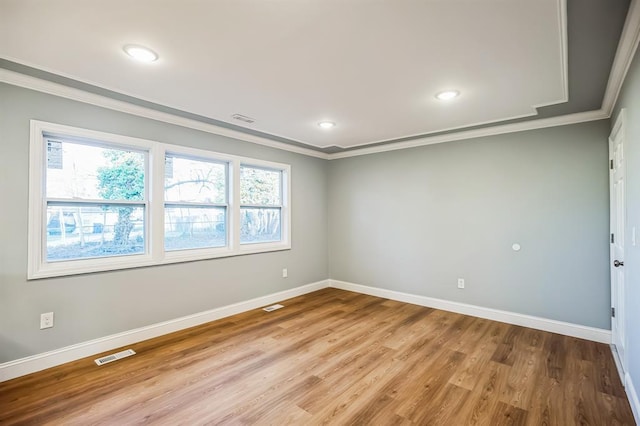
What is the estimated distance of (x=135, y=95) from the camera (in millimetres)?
2840

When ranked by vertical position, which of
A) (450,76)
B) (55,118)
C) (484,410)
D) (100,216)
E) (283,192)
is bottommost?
(484,410)

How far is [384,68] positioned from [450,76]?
1.93 feet

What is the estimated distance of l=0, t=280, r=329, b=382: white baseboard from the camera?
2473 millimetres

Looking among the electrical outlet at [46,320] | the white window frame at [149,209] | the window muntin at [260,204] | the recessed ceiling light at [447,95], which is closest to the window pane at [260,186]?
the window muntin at [260,204]

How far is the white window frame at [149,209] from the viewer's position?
2562 mm

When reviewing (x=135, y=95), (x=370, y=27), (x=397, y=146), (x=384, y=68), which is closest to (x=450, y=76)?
(x=384, y=68)

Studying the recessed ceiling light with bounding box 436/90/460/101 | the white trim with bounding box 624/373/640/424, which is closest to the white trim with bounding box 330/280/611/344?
the white trim with bounding box 624/373/640/424

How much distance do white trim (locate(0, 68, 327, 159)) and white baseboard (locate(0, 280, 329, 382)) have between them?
7.53 ft

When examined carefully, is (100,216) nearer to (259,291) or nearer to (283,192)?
(259,291)

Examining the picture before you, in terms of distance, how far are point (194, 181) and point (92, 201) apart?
1120 millimetres

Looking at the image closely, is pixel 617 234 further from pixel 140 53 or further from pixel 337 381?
pixel 140 53

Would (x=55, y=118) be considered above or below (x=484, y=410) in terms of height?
above

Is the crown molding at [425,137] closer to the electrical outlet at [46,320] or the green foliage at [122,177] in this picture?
the green foliage at [122,177]

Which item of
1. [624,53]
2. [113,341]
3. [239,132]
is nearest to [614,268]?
[624,53]
